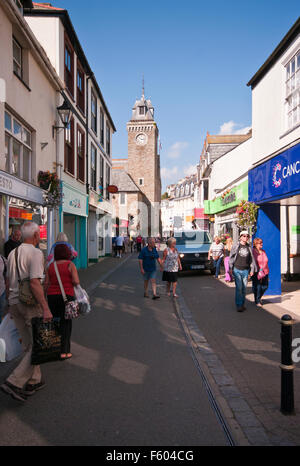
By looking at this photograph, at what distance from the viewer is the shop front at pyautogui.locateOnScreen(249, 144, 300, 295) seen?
830 cm

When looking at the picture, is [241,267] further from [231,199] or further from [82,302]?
[231,199]

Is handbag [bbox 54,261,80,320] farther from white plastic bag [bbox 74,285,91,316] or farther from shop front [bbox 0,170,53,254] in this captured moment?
shop front [bbox 0,170,53,254]

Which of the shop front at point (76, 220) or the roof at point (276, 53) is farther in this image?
the shop front at point (76, 220)

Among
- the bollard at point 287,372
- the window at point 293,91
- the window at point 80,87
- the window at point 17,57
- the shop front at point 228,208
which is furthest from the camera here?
the window at point 80,87

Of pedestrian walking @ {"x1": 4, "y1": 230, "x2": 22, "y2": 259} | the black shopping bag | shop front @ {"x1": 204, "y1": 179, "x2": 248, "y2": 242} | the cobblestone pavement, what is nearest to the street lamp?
pedestrian walking @ {"x1": 4, "y1": 230, "x2": 22, "y2": 259}

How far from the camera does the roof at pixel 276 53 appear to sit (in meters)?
8.59

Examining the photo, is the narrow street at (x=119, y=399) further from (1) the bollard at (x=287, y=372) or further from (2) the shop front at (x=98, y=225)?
(2) the shop front at (x=98, y=225)

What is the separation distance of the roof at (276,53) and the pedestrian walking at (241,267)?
458cm

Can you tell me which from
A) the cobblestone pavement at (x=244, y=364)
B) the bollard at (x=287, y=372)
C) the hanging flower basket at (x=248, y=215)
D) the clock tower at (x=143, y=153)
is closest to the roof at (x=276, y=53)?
the hanging flower basket at (x=248, y=215)

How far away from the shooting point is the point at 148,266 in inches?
420

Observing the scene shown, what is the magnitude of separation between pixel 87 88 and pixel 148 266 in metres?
12.7

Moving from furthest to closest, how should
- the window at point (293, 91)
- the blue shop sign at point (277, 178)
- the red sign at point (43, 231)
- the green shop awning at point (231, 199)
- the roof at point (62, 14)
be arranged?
1. the green shop awning at point (231, 199)
2. the roof at point (62, 14)
3. the red sign at point (43, 231)
4. the window at point (293, 91)
5. the blue shop sign at point (277, 178)
